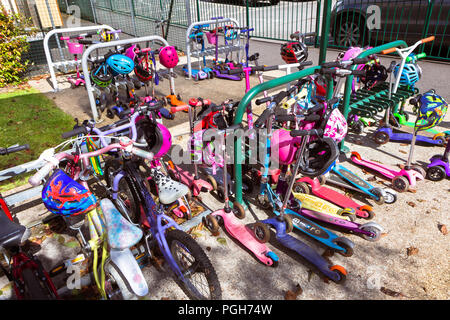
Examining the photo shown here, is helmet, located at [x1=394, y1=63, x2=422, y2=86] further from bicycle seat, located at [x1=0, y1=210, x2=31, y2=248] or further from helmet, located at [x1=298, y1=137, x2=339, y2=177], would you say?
bicycle seat, located at [x1=0, y1=210, x2=31, y2=248]

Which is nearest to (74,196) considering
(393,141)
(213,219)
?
(213,219)

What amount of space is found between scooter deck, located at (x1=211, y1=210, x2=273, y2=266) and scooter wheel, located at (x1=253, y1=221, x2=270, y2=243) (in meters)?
0.04

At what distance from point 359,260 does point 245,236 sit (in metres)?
1.13

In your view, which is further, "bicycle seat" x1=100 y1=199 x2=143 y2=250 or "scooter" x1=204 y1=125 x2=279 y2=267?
"scooter" x1=204 y1=125 x2=279 y2=267

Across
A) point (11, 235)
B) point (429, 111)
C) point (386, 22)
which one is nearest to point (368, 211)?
point (429, 111)

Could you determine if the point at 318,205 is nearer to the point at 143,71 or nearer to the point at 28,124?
the point at 143,71

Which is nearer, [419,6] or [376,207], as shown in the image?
[376,207]

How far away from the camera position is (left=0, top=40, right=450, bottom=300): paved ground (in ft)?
9.30

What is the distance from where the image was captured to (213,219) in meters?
3.46

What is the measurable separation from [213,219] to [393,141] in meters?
3.63

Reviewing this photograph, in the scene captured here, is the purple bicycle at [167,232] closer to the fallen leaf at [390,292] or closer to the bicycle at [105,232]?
the bicycle at [105,232]

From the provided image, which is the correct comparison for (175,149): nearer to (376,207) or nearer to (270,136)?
(270,136)

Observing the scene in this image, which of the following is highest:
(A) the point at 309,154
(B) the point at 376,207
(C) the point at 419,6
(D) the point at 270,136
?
(C) the point at 419,6

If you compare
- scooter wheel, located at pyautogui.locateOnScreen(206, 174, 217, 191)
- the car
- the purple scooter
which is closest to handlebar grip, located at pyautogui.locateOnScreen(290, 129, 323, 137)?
scooter wheel, located at pyautogui.locateOnScreen(206, 174, 217, 191)
